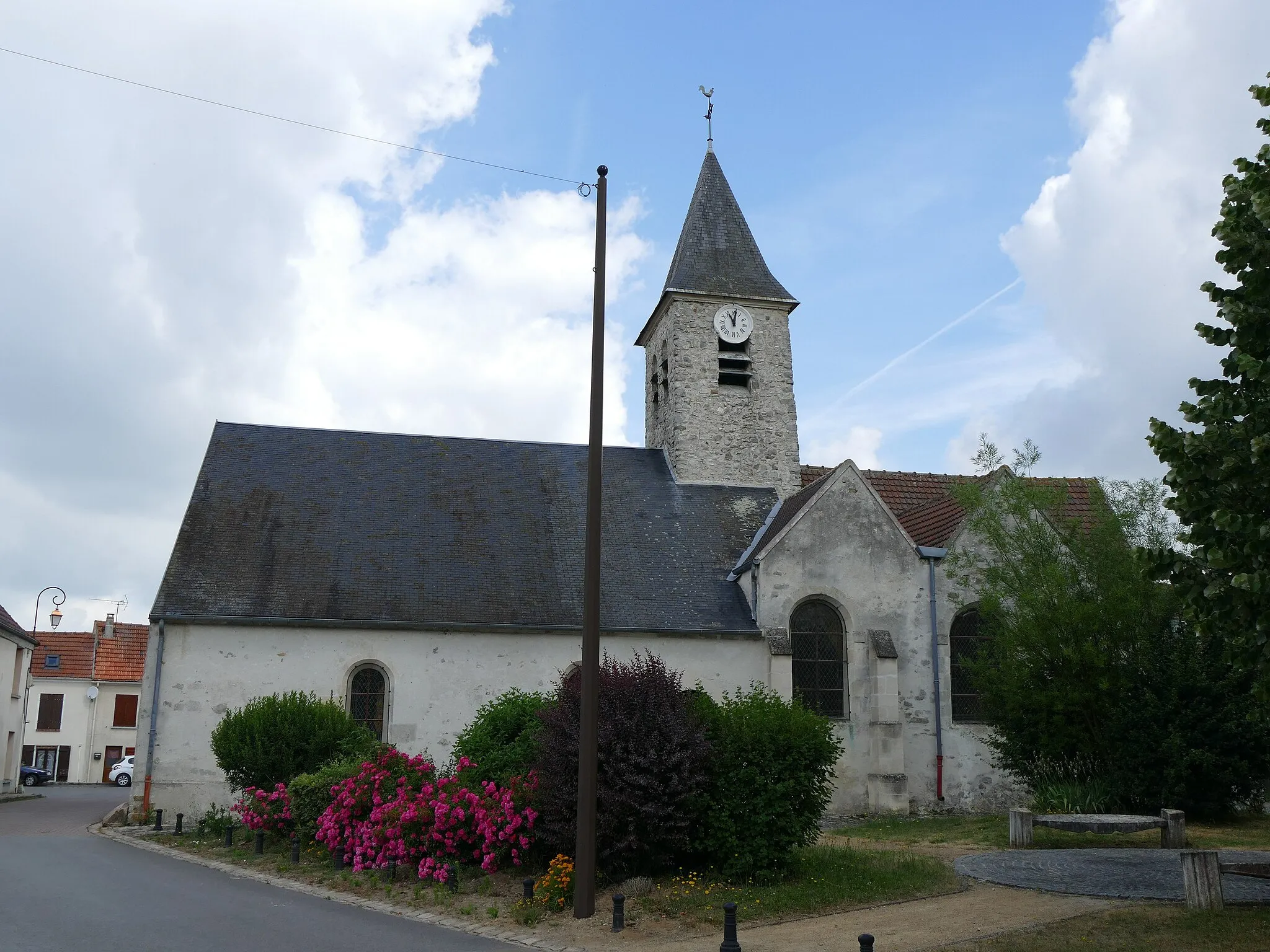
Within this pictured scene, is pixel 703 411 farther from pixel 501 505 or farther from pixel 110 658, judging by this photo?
pixel 110 658

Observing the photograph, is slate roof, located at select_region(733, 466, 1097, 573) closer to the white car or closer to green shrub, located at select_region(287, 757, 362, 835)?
green shrub, located at select_region(287, 757, 362, 835)

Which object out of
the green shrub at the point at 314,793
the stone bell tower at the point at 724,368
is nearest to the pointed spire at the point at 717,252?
the stone bell tower at the point at 724,368

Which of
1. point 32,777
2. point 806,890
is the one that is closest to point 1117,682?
point 806,890

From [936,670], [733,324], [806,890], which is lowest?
[806,890]

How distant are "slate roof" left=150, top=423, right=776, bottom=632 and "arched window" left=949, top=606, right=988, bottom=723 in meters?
4.26

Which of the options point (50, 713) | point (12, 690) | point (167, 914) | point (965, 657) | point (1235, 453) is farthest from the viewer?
point (50, 713)

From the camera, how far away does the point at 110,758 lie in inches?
1622

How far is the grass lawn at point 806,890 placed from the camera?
32.2 ft

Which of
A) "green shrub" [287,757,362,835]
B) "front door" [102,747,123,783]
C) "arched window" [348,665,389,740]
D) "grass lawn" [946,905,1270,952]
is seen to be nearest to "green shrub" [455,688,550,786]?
"green shrub" [287,757,362,835]

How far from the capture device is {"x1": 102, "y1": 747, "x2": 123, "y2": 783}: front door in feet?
135

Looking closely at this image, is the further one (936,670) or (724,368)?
(724,368)

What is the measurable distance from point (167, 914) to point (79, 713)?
3553 centimetres

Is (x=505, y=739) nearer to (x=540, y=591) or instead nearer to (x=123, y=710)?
(x=540, y=591)

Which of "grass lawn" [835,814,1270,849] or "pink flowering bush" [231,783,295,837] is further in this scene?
"pink flowering bush" [231,783,295,837]
